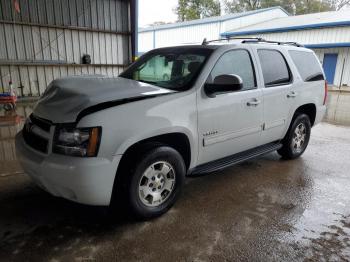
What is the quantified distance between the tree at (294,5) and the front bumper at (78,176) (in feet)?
163

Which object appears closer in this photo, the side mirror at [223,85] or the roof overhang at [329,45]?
the side mirror at [223,85]

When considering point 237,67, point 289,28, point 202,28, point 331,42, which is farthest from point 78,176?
point 202,28

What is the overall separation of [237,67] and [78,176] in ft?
7.82

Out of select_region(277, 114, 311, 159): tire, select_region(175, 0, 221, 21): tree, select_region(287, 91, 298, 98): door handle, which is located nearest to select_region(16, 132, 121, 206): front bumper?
select_region(287, 91, 298, 98): door handle

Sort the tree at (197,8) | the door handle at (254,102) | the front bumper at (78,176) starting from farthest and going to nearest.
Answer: the tree at (197,8)
the door handle at (254,102)
the front bumper at (78,176)

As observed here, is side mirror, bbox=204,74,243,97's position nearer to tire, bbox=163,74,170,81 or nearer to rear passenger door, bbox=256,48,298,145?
tire, bbox=163,74,170,81

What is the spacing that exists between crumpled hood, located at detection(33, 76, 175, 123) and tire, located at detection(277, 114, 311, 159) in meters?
2.62

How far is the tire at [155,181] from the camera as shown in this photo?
2768 millimetres

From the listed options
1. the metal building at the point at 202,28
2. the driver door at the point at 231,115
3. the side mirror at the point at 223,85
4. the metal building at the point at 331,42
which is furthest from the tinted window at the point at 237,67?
the metal building at the point at 202,28

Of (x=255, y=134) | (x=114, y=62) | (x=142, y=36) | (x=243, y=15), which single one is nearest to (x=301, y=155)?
Answer: (x=255, y=134)

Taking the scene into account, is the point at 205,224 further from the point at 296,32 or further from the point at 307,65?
the point at 296,32

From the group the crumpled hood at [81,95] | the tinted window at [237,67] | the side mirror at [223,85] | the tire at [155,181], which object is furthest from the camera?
the tinted window at [237,67]

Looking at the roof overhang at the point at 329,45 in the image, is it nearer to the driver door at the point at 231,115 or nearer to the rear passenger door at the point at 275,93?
the rear passenger door at the point at 275,93

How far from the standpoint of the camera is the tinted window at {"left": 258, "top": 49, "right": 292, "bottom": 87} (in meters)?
4.05
